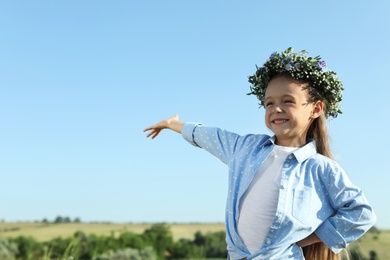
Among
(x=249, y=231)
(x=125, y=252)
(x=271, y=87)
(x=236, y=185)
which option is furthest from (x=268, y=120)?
(x=125, y=252)

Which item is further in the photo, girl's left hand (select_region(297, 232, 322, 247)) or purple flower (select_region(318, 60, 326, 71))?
purple flower (select_region(318, 60, 326, 71))

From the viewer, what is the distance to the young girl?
2.84 m

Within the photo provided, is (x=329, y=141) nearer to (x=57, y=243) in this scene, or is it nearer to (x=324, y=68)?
(x=324, y=68)

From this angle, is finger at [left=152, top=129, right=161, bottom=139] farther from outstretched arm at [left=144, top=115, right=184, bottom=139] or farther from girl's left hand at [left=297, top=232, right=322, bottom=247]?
girl's left hand at [left=297, top=232, right=322, bottom=247]

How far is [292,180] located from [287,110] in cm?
43

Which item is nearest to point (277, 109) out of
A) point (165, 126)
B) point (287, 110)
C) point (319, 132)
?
point (287, 110)

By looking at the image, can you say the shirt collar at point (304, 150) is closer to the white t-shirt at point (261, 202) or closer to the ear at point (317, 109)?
the white t-shirt at point (261, 202)

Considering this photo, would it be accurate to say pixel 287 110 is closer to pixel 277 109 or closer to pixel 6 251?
pixel 277 109

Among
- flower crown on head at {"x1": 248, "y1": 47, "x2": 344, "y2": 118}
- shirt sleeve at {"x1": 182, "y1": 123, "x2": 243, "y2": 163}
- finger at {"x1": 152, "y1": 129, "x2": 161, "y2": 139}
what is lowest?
shirt sleeve at {"x1": 182, "y1": 123, "x2": 243, "y2": 163}

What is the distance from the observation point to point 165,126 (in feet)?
12.6

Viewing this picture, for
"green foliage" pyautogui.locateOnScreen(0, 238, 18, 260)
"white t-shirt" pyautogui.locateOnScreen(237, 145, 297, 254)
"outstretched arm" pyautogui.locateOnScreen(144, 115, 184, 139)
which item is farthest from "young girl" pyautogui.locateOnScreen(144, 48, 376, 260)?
"green foliage" pyautogui.locateOnScreen(0, 238, 18, 260)

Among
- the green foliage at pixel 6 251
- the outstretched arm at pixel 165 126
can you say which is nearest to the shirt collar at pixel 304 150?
the outstretched arm at pixel 165 126

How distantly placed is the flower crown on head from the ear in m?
0.04

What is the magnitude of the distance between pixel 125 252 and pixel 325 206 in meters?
11.4
